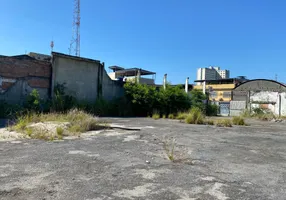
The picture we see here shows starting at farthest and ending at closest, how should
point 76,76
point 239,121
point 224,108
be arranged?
point 224,108
point 76,76
point 239,121

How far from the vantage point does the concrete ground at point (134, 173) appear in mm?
3240

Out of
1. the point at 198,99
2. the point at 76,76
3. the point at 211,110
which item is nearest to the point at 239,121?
the point at 198,99

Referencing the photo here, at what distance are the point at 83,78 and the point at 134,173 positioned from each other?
16.8 metres

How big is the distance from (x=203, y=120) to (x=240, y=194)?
11935 millimetres

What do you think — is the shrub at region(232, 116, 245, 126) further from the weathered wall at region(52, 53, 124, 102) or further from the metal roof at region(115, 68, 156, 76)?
the metal roof at region(115, 68, 156, 76)

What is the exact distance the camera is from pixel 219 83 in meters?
53.1

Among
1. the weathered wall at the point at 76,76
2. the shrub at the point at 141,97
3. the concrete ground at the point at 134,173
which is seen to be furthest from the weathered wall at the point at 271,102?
the concrete ground at the point at 134,173

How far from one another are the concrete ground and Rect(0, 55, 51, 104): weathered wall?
1115cm

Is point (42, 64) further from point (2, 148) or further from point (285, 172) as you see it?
point (285, 172)

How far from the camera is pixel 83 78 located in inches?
790

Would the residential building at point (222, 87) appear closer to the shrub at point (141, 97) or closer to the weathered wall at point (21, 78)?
the shrub at point (141, 97)

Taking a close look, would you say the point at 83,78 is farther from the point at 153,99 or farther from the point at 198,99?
the point at 198,99

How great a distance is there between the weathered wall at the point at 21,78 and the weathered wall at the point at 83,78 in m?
0.71

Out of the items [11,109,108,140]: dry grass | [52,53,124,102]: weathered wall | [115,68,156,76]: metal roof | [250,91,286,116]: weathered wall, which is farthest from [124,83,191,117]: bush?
[115,68,156,76]: metal roof
